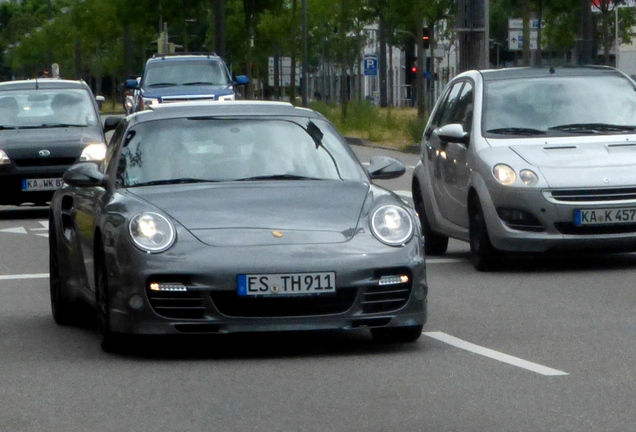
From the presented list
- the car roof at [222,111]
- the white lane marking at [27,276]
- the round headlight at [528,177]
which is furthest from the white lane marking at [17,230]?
the car roof at [222,111]

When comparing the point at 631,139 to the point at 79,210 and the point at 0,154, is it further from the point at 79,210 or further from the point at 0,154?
the point at 0,154

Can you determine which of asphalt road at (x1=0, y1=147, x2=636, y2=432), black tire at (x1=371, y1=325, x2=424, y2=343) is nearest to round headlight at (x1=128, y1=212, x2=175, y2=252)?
asphalt road at (x1=0, y1=147, x2=636, y2=432)

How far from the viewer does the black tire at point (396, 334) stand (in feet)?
28.2

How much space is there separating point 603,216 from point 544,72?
77.4 inches

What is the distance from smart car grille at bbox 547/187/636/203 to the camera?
12445mm

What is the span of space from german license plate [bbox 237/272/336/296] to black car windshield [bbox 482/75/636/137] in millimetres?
5443

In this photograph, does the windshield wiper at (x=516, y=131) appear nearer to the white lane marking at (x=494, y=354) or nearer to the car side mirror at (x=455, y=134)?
the car side mirror at (x=455, y=134)

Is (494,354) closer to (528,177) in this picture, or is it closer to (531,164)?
(528,177)

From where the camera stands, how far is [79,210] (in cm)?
970

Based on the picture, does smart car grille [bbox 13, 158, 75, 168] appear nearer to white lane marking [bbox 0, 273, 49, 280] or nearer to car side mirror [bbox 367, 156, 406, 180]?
white lane marking [bbox 0, 273, 49, 280]

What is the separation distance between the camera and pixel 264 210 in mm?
8438

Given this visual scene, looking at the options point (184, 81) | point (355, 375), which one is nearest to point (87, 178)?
point (355, 375)

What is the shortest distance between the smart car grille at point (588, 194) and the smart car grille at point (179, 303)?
4912 millimetres

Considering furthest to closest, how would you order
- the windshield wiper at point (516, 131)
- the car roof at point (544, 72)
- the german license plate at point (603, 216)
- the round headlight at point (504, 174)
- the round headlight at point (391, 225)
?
the car roof at point (544, 72) → the windshield wiper at point (516, 131) → the round headlight at point (504, 174) → the german license plate at point (603, 216) → the round headlight at point (391, 225)
